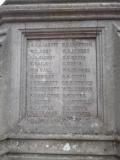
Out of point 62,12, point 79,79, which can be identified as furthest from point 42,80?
point 62,12

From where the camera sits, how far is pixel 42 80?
4770mm

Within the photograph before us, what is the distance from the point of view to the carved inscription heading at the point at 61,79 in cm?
467

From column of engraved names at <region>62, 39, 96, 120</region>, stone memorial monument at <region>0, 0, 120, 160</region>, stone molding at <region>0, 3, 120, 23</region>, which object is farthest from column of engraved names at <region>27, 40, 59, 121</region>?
stone molding at <region>0, 3, 120, 23</region>

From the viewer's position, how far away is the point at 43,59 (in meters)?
4.83

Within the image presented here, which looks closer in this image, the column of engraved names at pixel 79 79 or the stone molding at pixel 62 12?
the column of engraved names at pixel 79 79

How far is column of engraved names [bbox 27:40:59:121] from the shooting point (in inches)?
185

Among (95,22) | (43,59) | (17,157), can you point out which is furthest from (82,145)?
(95,22)

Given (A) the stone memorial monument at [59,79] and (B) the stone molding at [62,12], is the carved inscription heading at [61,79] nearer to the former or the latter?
(A) the stone memorial monument at [59,79]

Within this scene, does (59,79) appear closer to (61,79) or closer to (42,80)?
(61,79)

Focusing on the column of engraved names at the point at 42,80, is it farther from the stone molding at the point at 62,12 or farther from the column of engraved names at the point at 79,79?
the stone molding at the point at 62,12

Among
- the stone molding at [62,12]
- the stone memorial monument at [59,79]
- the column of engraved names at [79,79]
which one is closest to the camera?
the stone memorial monument at [59,79]

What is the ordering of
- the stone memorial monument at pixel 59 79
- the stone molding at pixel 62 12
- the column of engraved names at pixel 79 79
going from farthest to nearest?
the stone molding at pixel 62 12 → the column of engraved names at pixel 79 79 → the stone memorial monument at pixel 59 79

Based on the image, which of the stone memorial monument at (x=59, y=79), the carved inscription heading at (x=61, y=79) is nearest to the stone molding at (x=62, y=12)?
the stone memorial monument at (x=59, y=79)

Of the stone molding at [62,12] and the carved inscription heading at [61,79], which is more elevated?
the stone molding at [62,12]
